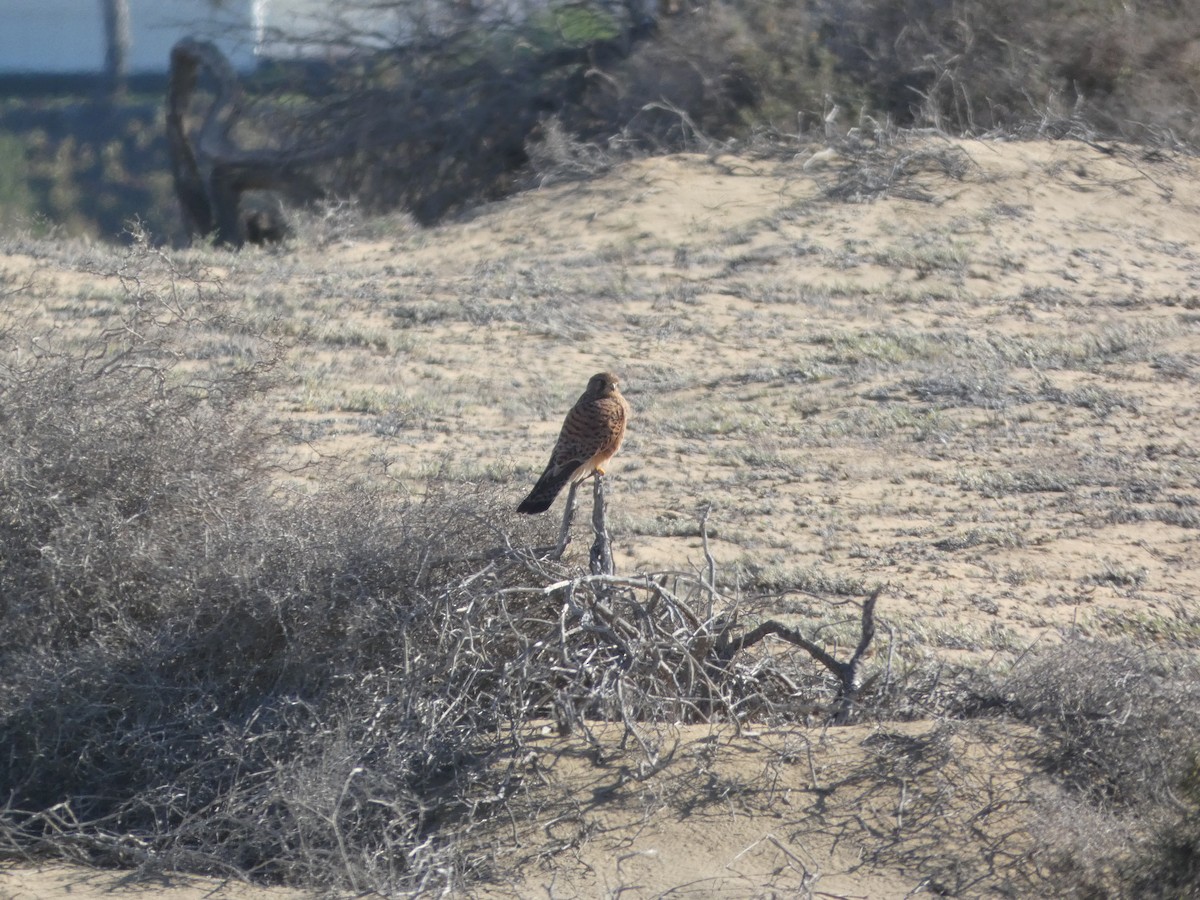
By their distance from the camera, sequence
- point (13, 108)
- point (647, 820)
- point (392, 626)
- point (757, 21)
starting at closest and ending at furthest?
point (647, 820) < point (392, 626) < point (757, 21) < point (13, 108)

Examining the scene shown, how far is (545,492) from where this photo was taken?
4.89m

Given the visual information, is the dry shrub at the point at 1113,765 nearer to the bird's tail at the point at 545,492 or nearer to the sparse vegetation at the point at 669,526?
the sparse vegetation at the point at 669,526

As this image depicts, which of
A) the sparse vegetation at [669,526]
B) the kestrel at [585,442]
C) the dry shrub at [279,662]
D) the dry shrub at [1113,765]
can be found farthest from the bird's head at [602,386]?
the dry shrub at [1113,765]

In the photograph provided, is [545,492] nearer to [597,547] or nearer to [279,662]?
[597,547]

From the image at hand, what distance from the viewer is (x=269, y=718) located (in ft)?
14.0

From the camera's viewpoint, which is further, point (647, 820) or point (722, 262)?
point (722, 262)

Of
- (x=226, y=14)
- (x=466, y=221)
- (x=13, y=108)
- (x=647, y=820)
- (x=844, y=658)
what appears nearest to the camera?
(x=647, y=820)

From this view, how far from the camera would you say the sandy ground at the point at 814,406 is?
4.07 m

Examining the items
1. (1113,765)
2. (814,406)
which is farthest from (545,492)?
(814,406)

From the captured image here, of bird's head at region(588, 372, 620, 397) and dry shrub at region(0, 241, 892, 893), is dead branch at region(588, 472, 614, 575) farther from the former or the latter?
bird's head at region(588, 372, 620, 397)

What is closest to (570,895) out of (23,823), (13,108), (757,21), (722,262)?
(23,823)

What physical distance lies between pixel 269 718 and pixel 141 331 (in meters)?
2.06

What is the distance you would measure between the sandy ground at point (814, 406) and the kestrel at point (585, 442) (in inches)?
36.6

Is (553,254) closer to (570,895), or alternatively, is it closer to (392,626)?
(392,626)
